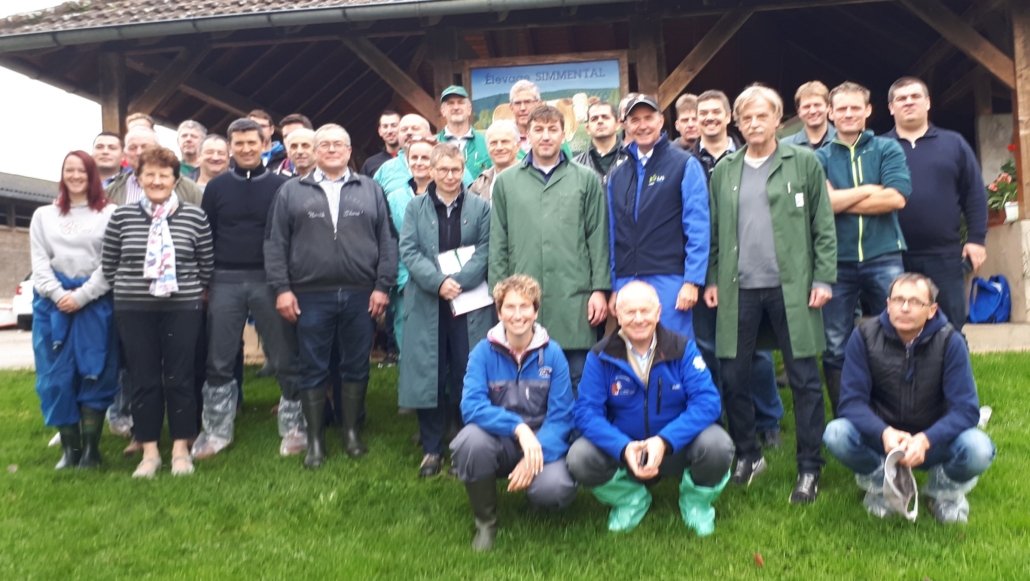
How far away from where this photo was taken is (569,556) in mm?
3219

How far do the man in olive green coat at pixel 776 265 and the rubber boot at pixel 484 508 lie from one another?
4.07ft

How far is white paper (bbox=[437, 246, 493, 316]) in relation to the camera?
14.1 feet

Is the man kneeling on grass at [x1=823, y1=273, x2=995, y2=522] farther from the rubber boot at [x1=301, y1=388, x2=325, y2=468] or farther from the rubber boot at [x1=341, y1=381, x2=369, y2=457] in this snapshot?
the rubber boot at [x1=301, y1=388, x2=325, y2=468]

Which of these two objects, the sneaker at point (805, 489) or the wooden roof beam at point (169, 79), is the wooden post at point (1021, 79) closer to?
the sneaker at point (805, 489)

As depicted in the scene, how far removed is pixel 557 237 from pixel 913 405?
179 cm

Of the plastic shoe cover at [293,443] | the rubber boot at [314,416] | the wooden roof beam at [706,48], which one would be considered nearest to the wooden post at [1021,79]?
the wooden roof beam at [706,48]

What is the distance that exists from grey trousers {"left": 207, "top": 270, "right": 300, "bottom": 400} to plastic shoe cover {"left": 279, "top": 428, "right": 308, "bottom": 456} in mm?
383

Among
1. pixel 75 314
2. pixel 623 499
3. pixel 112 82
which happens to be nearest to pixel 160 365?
pixel 75 314

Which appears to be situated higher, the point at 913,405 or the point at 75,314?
the point at 75,314

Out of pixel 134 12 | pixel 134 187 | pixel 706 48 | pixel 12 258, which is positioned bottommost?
pixel 134 187

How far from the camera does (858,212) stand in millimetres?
4004

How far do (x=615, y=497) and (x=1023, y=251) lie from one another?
5259 mm

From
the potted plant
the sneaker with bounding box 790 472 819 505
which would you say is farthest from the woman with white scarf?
the potted plant

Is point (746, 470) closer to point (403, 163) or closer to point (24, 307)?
point (403, 163)
